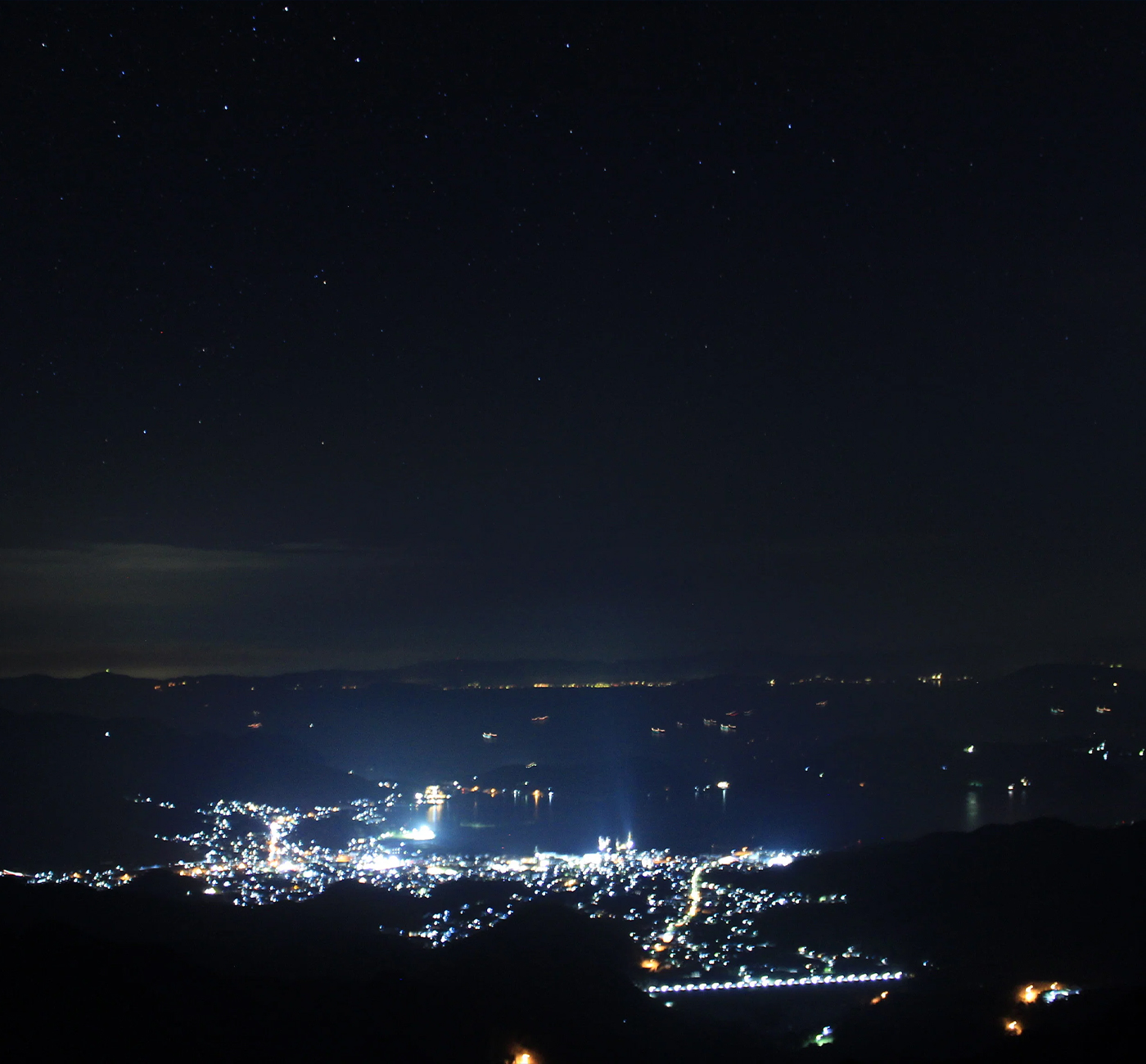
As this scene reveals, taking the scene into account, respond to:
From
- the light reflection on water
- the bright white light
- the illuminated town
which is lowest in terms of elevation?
the light reflection on water

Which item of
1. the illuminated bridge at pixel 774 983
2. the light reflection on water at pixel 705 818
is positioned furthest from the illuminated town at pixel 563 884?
the light reflection on water at pixel 705 818

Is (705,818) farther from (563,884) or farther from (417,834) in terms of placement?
(563,884)

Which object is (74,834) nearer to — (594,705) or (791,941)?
(791,941)

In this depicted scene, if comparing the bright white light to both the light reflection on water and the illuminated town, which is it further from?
the light reflection on water

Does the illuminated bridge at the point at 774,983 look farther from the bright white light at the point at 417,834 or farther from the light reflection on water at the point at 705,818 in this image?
the bright white light at the point at 417,834

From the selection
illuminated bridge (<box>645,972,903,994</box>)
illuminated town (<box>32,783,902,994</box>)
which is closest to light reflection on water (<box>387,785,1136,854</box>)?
illuminated town (<box>32,783,902,994</box>)

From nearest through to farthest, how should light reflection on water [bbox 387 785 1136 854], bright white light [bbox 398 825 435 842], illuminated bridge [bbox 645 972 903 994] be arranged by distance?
illuminated bridge [bbox 645 972 903 994] < light reflection on water [bbox 387 785 1136 854] < bright white light [bbox 398 825 435 842]
